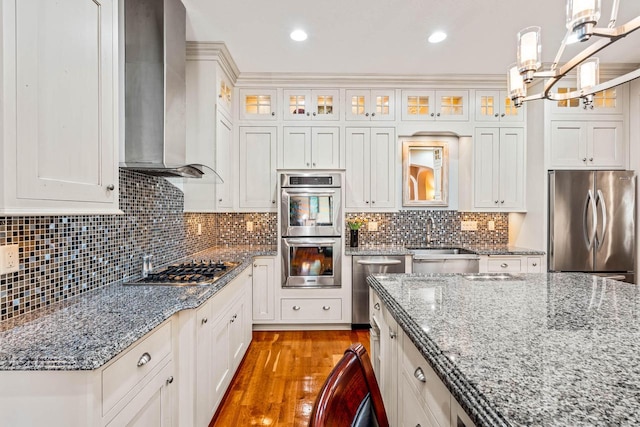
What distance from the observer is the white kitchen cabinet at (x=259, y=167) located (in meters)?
3.52

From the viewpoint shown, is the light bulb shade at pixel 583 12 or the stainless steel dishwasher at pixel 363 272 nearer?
the light bulb shade at pixel 583 12

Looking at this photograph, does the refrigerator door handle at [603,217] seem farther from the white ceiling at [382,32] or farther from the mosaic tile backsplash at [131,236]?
the white ceiling at [382,32]

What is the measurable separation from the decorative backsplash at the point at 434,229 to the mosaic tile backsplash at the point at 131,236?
0.01 meters

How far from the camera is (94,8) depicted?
4.21 feet

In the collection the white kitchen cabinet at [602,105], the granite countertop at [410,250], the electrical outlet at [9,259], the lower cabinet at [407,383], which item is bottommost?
the lower cabinet at [407,383]

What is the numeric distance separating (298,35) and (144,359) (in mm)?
2620

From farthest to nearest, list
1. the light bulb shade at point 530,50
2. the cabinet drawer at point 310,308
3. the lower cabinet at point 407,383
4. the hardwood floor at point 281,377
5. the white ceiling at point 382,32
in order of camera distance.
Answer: the cabinet drawer at point 310,308 < the white ceiling at point 382,32 < the hardwood floor at point 281,377 < the light bulb shade at point 530,50 < the lower cabinet at point 407,383

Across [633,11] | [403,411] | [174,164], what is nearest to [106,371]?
[403,411]

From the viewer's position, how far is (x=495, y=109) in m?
3.58

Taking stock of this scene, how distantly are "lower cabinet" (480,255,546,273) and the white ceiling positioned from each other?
2.02 meters

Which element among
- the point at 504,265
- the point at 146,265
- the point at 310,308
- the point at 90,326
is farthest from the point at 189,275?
the point at 504,265

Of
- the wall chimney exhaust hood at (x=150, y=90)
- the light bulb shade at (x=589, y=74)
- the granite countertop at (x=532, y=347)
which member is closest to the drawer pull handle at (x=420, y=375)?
the granite countertop at (x=532, y=347)

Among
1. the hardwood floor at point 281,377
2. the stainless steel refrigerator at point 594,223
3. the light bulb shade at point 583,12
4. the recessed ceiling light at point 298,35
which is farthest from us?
the stainless steel refrigerator at point 594,223

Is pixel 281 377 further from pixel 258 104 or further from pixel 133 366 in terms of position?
pixel 258 104
